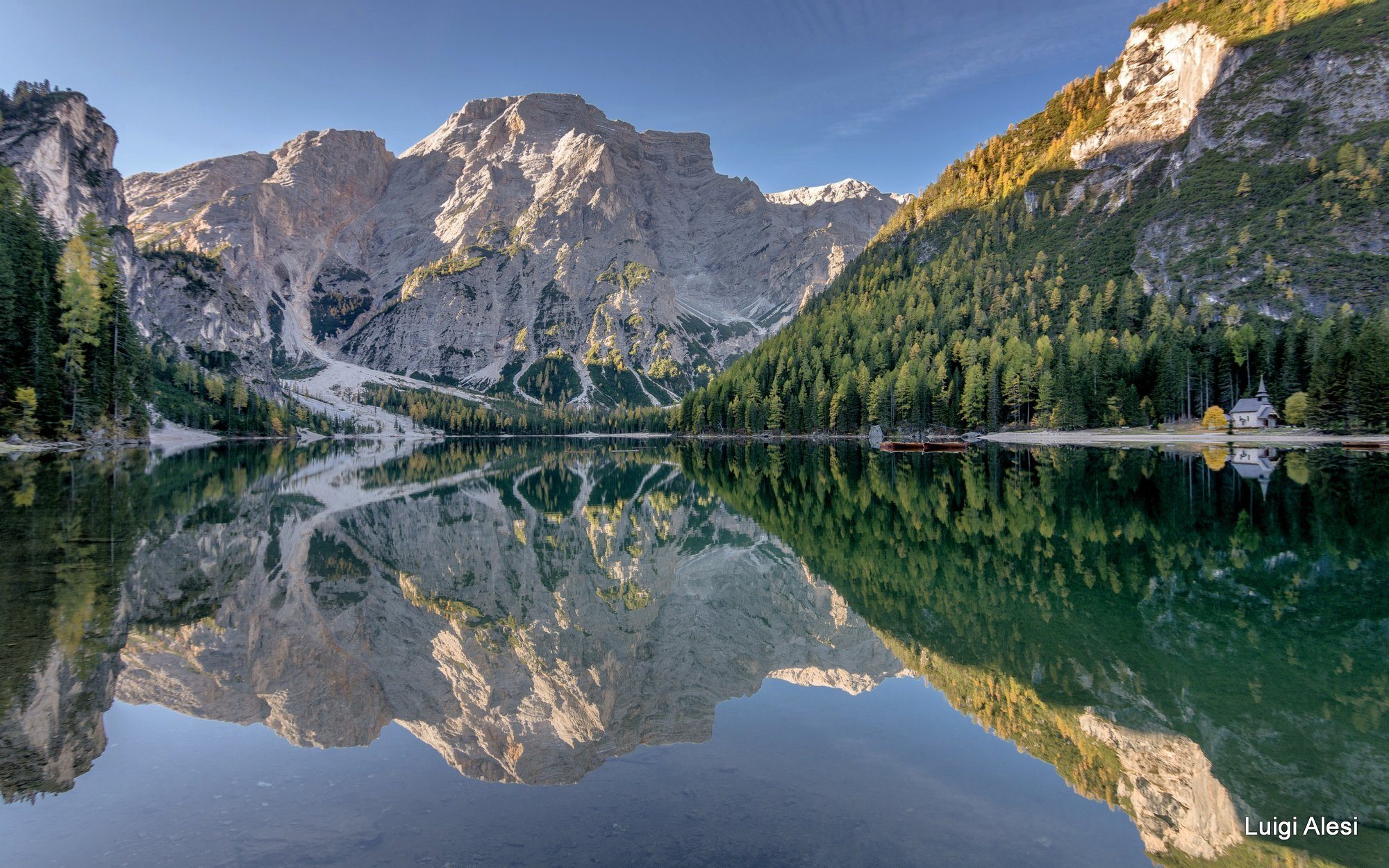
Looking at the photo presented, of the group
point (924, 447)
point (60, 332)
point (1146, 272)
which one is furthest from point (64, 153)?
point (1146, 272)

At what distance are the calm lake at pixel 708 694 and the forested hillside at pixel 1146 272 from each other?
87533 millimetres

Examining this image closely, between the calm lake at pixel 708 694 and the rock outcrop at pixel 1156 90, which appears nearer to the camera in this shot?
the calm lake at pixel 708 694

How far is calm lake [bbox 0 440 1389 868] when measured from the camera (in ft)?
25.0

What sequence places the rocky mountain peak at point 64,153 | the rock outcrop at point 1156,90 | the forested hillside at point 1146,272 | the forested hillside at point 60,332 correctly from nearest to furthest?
the forested hillside at point 60,332 → the forested hillside at point 1146,272 → the rocky mountain peak at point 64,153 → the rock outcrop at point 1156,90

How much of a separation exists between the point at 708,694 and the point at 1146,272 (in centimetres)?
15978

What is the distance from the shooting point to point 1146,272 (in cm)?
13638

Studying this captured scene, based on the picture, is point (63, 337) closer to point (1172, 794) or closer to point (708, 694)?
point (708, 694)

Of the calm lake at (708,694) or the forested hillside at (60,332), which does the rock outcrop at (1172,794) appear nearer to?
the calm lake at (708,694)

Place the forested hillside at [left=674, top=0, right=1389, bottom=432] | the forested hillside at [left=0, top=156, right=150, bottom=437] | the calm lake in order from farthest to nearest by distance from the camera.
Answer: the forested hillside at [left=674, top=0, right=1389, bottom=432]
the forested hillside at [left=0, top=156, right=150, bottom=437]
the calm lake

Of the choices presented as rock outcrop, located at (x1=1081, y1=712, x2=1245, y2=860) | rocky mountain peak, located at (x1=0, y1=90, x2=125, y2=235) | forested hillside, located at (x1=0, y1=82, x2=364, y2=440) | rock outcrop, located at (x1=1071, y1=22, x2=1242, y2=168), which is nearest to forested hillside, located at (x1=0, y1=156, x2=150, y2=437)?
forested hillside, located at (x1=0, y1=82, x2=364, y2=440)

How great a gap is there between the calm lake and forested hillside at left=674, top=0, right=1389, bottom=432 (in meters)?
87.5

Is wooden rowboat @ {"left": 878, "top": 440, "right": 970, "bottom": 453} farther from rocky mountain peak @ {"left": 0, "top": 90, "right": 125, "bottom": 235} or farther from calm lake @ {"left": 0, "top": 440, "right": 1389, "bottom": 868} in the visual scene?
rocky mountain peak @ {"left": 0, "top": 90, "right": 125, "bottom": 235}

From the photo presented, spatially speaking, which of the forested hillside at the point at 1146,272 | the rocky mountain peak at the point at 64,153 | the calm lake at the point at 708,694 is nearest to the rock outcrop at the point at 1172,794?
the calm lake at the point at 708,694

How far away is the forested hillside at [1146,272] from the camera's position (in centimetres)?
10094
